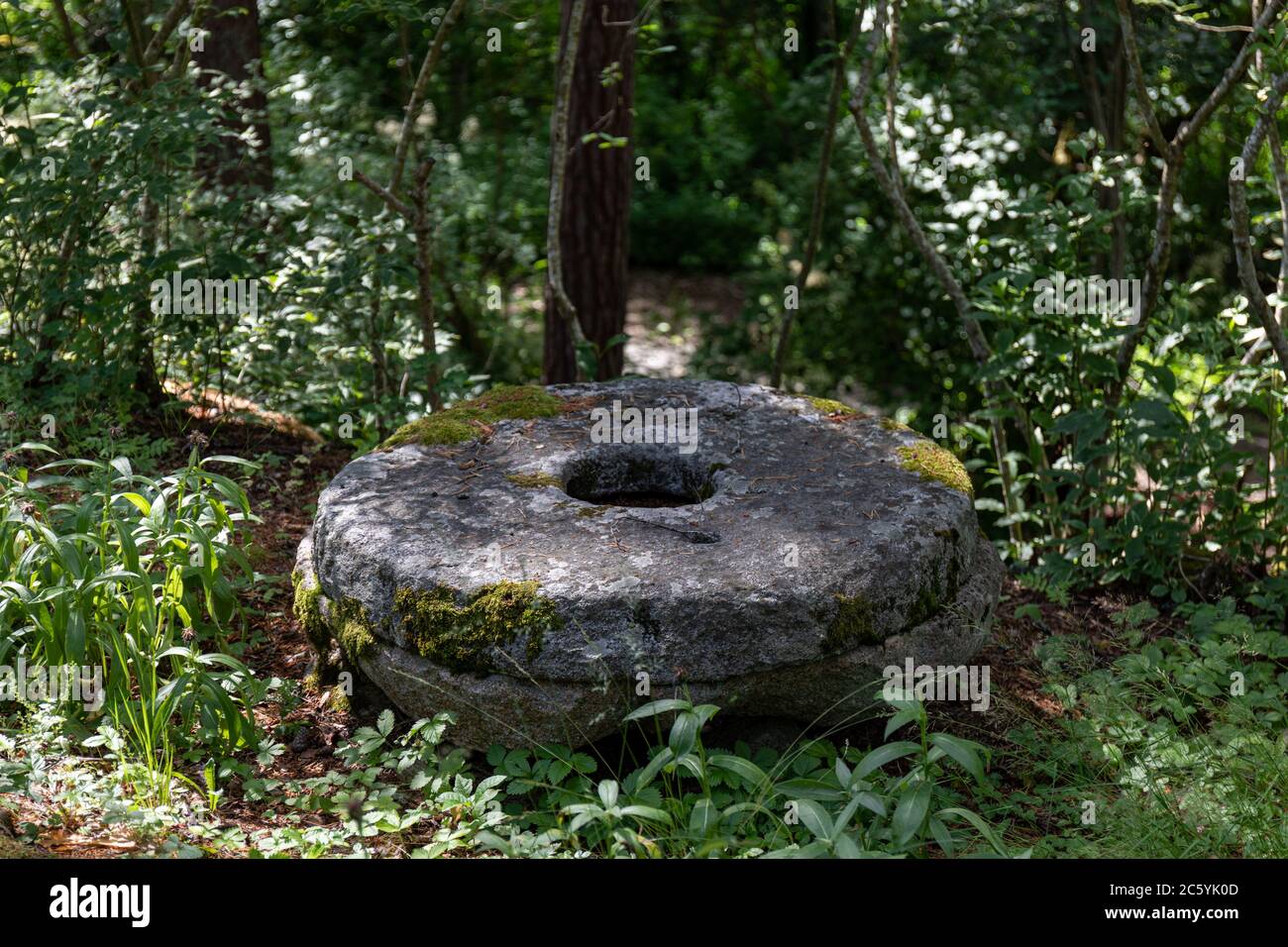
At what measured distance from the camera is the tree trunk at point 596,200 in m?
6.47

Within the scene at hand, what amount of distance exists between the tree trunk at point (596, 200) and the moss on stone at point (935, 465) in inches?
105

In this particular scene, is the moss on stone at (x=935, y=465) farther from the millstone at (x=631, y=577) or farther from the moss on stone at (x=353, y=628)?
the moss on stone at (x=353, y=628)

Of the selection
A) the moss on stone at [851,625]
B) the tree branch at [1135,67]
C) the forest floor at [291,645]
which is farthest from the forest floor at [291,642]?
the tree branch at [1135,67]

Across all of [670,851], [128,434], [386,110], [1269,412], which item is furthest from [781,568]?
[386,110]

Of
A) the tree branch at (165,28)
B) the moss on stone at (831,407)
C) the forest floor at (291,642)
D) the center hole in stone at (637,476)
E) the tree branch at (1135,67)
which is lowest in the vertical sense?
the forest floor at (291,642)

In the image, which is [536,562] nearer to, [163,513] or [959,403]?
[163,513]

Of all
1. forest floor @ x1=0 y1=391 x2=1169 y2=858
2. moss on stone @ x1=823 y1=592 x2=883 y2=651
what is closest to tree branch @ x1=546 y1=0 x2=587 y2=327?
forest floor @ x1=0 y1=391 x2=1169 y2=858

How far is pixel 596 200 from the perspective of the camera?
21.6 ft

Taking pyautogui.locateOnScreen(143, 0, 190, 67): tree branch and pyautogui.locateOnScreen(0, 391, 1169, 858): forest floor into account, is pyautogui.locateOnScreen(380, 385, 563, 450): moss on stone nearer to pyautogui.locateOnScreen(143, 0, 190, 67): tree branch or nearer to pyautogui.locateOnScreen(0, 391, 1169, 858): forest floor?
pyautogui.locateOnScreen(0, 391, 1169, 858): forest floor

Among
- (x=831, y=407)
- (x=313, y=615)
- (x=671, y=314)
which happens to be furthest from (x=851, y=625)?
(x=671, y=314)

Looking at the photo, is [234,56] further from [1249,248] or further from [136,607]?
[1249,248]

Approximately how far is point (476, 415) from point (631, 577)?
1.46 m

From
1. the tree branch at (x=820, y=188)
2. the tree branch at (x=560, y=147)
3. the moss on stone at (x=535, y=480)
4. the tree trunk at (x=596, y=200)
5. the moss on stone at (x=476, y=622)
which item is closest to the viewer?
the moss on stone at (x=476, y=622)

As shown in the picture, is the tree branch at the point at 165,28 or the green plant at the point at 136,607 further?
the tree branch at the point at 165,28
